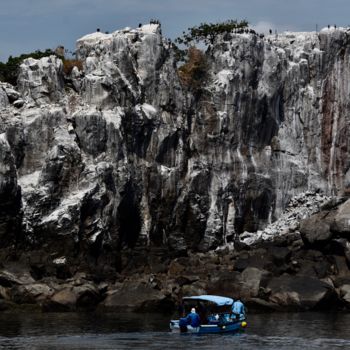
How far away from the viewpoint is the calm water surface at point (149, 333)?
44.4 metres

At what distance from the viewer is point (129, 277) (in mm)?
69250

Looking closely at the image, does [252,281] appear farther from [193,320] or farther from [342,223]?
[193,320]

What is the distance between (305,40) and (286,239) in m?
23.6

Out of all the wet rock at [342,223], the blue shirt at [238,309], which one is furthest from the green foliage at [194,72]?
the blue shirt at [238,309]

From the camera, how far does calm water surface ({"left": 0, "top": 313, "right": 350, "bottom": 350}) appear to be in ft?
146

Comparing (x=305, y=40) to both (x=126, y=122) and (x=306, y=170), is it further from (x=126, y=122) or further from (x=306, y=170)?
(x=126, y=122)

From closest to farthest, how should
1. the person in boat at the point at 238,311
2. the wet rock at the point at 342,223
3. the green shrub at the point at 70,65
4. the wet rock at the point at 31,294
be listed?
1. the person in boat at the point at 238,311
2. the wet rock at the point at 31,294
3. the wet rock at the point at 342,223
4. the green shrub at the point at 70,65

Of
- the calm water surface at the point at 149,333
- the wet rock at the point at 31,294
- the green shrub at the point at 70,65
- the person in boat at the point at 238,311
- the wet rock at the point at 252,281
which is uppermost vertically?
the green shrub at the point at 70,65

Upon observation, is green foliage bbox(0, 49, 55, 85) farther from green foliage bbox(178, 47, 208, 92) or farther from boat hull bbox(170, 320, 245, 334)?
boat hull bbox(170, 320, 245, 334)

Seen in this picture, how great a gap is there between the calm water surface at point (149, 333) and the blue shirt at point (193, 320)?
77 centimetres

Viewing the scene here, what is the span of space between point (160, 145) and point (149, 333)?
1260 inches

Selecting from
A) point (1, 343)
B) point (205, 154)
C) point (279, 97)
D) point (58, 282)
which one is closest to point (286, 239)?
point (205, 154)

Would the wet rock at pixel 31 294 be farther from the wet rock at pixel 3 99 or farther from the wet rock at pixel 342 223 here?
the wet rock at pixel 342 223

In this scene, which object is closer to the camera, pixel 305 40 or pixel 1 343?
pixel 1 343
